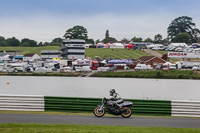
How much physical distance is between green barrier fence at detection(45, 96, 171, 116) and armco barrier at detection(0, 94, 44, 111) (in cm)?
48

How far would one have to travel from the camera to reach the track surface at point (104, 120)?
17.4 m

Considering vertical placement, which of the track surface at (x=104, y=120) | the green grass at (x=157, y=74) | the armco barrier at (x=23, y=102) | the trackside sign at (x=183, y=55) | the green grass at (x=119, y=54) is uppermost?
the green grass at (x=119, y=54)

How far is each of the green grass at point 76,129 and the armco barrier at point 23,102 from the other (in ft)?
15.6

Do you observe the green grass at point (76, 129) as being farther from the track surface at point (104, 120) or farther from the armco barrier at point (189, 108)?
the armco barrier at point (189, 108)

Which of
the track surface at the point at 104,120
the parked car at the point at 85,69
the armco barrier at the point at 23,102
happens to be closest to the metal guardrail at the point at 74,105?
the armco barrier at the point at 23,102

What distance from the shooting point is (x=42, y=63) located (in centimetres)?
10531

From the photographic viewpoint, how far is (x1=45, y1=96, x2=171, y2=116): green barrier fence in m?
20.8

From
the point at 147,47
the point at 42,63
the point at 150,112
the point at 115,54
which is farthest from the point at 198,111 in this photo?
the point at 147,47

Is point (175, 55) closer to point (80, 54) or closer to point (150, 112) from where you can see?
point (80, 54)

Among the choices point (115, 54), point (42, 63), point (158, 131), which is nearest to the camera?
point (158, 131)

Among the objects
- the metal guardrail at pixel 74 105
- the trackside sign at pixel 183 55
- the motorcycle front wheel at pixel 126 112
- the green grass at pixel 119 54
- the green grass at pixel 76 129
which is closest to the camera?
the green grass at pixel 76 129

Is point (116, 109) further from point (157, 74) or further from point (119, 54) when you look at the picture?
point (119, 54)

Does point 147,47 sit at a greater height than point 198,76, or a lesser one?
greater

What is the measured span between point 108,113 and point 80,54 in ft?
406
